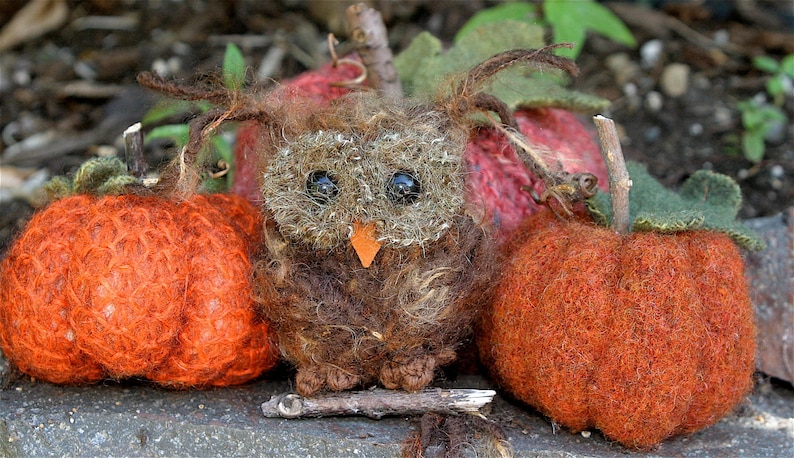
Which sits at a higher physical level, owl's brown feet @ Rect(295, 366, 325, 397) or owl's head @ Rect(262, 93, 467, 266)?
owl's head @ Rect(262, 93, 467, 266)

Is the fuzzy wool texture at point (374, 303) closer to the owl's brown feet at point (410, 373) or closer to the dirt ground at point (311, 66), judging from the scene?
the owl's brown feet at point (410, 373)

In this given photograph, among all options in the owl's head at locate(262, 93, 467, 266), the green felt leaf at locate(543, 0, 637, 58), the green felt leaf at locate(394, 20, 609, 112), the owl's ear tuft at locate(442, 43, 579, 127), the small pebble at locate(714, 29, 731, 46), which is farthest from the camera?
the small pebble at locate(714, 29, 731, 46)

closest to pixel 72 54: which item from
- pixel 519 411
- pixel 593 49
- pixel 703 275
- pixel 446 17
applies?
pixel 446 17

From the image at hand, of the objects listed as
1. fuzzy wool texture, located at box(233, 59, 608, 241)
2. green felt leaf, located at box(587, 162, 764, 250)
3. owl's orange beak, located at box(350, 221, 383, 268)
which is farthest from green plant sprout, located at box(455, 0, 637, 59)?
owl's orange beak, located at box(350, 221, 383, 268)

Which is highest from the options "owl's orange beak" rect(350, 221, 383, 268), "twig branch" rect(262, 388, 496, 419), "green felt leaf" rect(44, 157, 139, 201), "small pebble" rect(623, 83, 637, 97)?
"small pebble" rect(623, 83, 637, 97)

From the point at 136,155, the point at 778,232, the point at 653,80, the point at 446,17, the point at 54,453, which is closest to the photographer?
the point at 54,453

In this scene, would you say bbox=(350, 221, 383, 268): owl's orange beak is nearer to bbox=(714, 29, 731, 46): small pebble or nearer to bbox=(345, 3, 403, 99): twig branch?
bbox=(345, 3, 403, 99): twig branch

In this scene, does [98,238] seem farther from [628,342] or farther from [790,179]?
[790,179]
